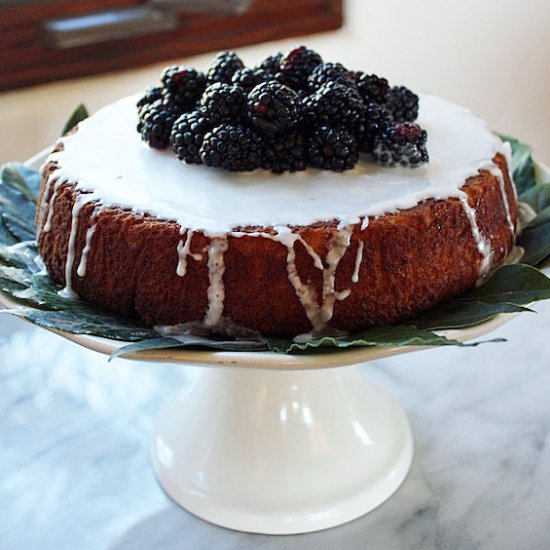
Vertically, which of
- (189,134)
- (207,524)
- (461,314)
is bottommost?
(207,524)

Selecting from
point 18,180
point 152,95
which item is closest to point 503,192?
point 152,95

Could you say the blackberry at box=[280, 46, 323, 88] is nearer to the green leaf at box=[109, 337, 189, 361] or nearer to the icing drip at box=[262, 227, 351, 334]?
the icing drip at box=[262, 227, 351, 334]

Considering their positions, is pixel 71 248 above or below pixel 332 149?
below

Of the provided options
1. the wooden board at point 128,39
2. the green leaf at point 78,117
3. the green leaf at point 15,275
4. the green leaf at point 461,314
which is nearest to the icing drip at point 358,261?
the green leaf at point 461,314

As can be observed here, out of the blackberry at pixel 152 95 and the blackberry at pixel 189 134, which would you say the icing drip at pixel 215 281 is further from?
the blackberry at pixel 152 95

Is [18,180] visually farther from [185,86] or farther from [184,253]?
[184,253]

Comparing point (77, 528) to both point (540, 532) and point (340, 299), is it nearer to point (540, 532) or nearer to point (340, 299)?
point (340, 299)

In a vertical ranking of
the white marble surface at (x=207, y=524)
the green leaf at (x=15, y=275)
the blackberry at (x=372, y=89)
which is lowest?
the white marble surface at (x=207, y=524)
